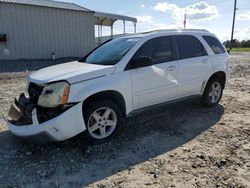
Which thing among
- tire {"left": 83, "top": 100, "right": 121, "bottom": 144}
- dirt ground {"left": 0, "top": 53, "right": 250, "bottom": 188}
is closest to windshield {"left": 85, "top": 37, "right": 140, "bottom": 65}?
tire {"left": 83, "top": 100, "right": 121, "bottom": 144}

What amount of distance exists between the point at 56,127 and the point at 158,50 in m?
2.51

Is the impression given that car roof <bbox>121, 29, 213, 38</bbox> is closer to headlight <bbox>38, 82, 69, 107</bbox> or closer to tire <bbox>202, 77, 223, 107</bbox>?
tire <bbox>202, 77, 223, 107</bbox>

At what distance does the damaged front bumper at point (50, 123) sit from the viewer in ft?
12.3

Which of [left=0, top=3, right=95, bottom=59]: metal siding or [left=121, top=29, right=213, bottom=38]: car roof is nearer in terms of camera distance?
[left=121, top=29, right=213, bottom=38]: car roof

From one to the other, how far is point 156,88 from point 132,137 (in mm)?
1032

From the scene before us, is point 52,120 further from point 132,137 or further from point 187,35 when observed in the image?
point 187,35

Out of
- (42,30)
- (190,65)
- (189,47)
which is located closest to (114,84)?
(190,65)

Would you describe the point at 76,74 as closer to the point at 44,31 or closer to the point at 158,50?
the point at 158,50

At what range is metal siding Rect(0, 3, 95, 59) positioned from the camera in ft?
58.0

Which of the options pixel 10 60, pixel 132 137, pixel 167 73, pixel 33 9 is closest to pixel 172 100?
pixel 167 73

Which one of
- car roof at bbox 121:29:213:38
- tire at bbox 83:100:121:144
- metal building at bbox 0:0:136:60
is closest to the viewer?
tire at bbox 83:100:121:144

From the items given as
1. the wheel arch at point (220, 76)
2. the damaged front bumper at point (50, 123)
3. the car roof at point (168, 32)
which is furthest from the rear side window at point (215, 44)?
the damaged front bumper at point (50, 123)

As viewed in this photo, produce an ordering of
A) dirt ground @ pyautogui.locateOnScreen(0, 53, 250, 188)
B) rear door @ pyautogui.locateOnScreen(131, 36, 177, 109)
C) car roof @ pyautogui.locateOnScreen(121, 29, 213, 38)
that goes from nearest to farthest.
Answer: dirt ground @ pyautogui.locateOnScreen(0, 53, 250, 188)
rear door @ pyautogui.locateOnScreen(131, 36, 177, 109)
car roof @ pyautogui.locateOnScreen(121, 29, 213, 38)

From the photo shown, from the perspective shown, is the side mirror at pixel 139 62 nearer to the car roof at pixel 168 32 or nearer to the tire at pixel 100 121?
the car roof at pixel 168 32
